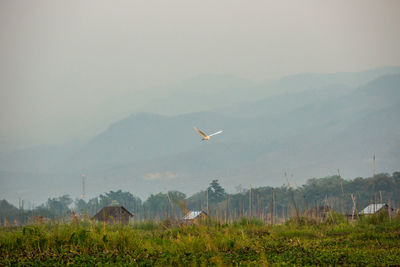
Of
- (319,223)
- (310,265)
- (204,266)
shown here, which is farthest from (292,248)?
(319,223)

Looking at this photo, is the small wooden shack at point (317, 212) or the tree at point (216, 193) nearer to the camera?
the small wooden shack at point (317, 212)

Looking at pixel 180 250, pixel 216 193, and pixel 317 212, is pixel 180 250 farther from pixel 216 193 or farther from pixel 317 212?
pixel 216 193

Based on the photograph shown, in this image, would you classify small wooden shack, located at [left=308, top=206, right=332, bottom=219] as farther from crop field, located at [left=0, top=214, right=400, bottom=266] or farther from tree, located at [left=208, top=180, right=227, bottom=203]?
tree, located at [left=208, top=180, right=227, bottom=203]

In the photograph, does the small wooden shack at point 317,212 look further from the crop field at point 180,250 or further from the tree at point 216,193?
the tree at point 216,193

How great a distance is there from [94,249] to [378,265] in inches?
164

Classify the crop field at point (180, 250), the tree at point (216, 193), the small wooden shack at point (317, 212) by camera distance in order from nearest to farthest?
the crop field at point (180, 250)
the small wooden shack at point (317, 212)
the tree at point (216, 193)

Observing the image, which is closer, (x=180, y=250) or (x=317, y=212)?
(x=180, y=250)

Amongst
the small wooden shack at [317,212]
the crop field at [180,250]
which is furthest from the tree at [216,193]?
the crop field at [180,250]

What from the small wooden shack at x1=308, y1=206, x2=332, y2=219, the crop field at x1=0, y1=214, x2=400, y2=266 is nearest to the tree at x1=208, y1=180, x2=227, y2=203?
the small wooden shack at x1=308, y1=206, x2=332, y2=219

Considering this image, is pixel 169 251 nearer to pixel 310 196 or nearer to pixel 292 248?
pixel 292 248

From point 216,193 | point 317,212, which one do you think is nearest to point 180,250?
point 317,212

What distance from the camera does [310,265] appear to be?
21.5 ft

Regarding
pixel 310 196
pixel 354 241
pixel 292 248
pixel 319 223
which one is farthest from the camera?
pixel 310 196

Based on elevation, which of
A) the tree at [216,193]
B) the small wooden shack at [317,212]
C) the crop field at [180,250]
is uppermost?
the tree at [216,193]
